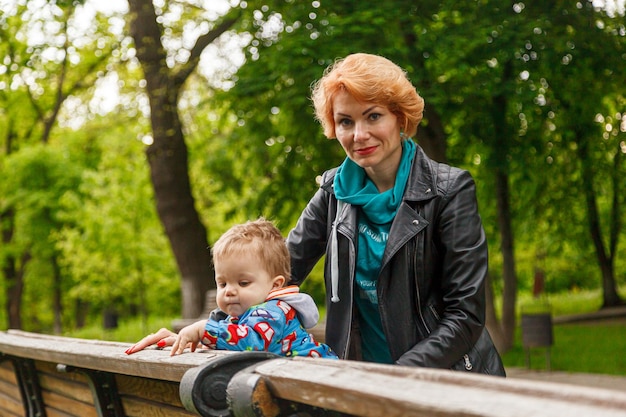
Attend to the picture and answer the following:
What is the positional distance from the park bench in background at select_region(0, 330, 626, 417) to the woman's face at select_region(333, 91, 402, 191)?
0.87 metres

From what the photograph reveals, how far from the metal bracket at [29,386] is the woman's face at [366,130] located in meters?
2.53

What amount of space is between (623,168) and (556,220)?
66.7 inches

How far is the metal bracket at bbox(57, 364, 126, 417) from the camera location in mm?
3637

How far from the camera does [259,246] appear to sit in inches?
125

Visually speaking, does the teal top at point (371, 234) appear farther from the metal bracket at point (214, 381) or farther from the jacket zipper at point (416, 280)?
the metal bracket at point (214, 381)

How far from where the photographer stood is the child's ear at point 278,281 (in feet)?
10.5

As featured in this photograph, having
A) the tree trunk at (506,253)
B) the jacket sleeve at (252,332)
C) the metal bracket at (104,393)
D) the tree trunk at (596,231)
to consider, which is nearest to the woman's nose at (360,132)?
the jacket sleeve at (252,332)

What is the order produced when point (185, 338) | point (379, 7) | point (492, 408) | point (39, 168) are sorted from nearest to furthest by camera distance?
point (492, 408)
point (185, 338)
point (379, 7)
point (39, 168)

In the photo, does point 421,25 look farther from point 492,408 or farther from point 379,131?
point 492,408

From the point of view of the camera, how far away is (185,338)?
9.64ft

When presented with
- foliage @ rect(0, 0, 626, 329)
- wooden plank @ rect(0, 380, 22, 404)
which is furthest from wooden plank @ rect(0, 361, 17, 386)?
foliage @ rect(0, 0, 626, 329)

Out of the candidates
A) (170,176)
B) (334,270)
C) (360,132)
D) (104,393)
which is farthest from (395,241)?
(170,176)

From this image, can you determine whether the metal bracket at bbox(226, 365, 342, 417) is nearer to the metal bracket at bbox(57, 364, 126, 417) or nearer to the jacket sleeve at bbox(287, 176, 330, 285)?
the jacket sleeve at bbox(287, 176, 330, 285)

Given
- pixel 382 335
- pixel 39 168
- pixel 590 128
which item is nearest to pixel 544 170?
pixel 590 128
